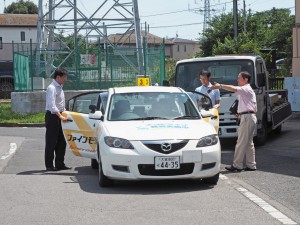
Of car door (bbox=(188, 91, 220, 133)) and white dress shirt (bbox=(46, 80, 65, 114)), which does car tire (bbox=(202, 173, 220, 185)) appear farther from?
white dress shirt (bbox=(46, 80, 65, 114))

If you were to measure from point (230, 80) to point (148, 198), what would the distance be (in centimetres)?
710

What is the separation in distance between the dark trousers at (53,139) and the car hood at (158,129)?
6.34 feet

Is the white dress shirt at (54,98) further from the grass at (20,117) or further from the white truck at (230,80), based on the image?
the grass at (20,117)

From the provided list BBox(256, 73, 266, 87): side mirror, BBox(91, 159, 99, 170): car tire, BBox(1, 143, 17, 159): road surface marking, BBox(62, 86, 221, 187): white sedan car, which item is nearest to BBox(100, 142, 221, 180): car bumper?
BBox(62, 86, 221, 187): white sedan car

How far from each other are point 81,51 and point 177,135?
19576 mm

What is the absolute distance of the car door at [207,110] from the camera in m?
10.8

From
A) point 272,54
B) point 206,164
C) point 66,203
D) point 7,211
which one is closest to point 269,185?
point 206,164

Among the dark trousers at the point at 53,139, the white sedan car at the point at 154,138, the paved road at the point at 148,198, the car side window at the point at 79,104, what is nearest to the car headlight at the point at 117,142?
the white sedan car at the point at 154,138

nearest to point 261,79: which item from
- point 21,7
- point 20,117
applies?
point 20,117

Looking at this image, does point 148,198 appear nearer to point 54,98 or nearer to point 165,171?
point 165,171

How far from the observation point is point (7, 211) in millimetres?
8211

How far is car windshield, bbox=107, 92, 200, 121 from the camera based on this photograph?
10.5 m

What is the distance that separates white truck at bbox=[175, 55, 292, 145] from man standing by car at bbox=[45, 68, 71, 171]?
4533mm

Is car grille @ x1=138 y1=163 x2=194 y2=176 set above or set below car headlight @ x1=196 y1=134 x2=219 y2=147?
below
